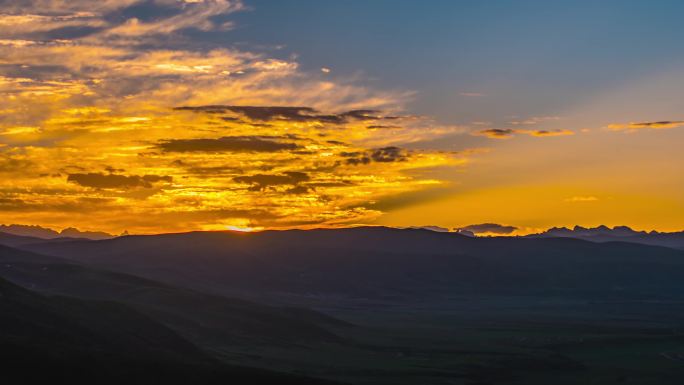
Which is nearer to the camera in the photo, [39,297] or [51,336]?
[51,336]

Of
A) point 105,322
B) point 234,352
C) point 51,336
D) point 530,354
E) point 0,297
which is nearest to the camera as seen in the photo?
point 51,336

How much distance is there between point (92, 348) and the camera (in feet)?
427

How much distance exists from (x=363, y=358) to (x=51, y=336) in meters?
Result: 70.3

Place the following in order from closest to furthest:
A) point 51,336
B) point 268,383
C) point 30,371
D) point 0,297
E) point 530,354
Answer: point 30,371
point 268,383
point 51,336
point 0,297
point 530,354

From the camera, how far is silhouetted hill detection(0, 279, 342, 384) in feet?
342

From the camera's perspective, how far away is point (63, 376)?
4040 inches

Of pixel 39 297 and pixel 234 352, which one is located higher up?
pixel 39 297

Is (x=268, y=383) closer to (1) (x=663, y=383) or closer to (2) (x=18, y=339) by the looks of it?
(2) (x=18, y=339)

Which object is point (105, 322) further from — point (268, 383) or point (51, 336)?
point (268, 383)

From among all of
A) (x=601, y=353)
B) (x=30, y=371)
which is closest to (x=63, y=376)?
(x=30, y=371)

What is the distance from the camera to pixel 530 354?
18962 cm

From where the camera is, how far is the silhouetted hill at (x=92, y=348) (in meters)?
104

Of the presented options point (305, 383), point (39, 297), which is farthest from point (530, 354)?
point (39, 297)

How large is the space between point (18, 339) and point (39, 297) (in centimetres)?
4720
